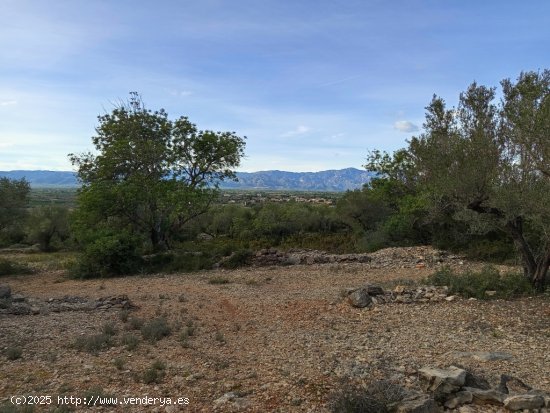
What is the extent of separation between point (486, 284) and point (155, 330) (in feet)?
32.1

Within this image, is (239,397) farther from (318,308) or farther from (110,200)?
(110,200)

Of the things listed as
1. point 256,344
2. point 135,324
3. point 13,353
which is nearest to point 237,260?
point 135,324

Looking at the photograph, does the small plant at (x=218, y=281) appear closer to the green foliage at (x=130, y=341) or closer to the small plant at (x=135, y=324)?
the small plant at (x=135, y=324)

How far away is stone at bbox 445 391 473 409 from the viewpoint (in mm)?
6219

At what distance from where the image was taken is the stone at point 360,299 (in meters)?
12.6

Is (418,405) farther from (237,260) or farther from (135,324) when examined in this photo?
(237,260)

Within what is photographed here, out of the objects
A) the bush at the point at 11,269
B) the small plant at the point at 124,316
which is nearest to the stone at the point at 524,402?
the small plant at the point at 124,316

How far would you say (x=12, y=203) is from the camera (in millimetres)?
26031

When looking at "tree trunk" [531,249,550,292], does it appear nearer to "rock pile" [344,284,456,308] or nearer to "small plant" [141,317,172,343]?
"rock pile" [344,284,456,308]

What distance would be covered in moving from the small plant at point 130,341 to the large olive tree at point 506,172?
399 inches

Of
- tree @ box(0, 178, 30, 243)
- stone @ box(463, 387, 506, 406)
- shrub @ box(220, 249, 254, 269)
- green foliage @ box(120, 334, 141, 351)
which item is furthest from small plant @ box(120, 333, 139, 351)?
tree @ box(0, 178, 30, 243)

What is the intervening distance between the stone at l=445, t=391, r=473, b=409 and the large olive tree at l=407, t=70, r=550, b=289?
6.86 m

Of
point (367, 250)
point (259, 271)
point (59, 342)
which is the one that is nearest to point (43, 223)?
point (259, 271)

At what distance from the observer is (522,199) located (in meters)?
11.9
